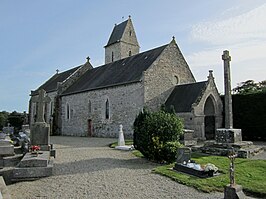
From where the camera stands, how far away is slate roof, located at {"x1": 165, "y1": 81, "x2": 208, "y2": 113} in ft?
63.6

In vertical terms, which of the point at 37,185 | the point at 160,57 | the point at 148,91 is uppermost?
the point at 160,57

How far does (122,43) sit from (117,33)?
10.1ft

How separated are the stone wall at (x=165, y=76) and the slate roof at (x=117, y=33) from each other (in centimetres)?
1611

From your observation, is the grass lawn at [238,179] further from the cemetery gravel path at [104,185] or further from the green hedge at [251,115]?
the green hedge at [251,115]

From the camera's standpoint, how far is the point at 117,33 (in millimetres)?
39031

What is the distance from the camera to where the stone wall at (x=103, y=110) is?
21.5 metres

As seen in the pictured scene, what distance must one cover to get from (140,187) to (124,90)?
16565mm

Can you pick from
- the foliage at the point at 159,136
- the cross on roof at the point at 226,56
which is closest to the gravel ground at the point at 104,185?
the foliage at the point at 159,136

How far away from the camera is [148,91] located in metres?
20.9

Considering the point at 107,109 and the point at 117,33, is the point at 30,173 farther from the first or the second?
the point at 117,33

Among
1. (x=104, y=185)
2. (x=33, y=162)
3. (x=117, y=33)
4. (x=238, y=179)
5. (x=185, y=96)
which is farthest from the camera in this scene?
(x=117, y=33)

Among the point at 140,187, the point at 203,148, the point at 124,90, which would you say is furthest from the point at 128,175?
the point at 124,90

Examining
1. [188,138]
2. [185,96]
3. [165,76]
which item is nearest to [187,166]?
[188,138]

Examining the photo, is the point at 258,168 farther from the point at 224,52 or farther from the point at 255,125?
the point at 255,125
